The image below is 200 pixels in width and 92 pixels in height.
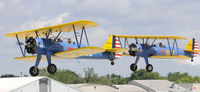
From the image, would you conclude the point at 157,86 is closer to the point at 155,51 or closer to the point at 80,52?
the point at 155,51

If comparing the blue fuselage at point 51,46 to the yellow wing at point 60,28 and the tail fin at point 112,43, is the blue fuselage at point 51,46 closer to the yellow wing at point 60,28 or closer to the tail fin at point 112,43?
the yellow wing at point 60,28

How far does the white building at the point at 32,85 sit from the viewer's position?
34500 mm

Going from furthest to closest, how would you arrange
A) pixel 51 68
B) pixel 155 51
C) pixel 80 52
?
pixel 155 51, pixel 51 68, pixel 80 52

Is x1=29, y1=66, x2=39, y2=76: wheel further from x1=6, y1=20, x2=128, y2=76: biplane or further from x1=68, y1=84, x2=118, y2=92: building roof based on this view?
x1=68, y1=84, x2=118, y2=92: building roof

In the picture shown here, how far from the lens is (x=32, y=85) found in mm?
34875

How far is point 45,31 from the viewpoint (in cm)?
3631

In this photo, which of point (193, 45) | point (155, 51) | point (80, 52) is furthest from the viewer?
point (193, 45)

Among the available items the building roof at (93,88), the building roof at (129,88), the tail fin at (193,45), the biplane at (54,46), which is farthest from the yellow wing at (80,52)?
the building roof at (129,88)

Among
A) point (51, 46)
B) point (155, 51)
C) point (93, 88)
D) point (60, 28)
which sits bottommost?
point (93, 88)

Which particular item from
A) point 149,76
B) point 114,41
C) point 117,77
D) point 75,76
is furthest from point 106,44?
point 117,77

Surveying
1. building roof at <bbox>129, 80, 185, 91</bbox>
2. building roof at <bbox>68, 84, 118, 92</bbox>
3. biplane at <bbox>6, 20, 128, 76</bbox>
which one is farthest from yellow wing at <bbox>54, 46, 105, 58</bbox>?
building roof at <bbox>129, 80, 185, 91</bbox>

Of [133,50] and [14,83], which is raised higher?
[133,50]

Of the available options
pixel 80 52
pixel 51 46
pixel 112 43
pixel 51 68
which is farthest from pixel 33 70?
pixel 112 43

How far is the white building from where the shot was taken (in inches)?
1358
